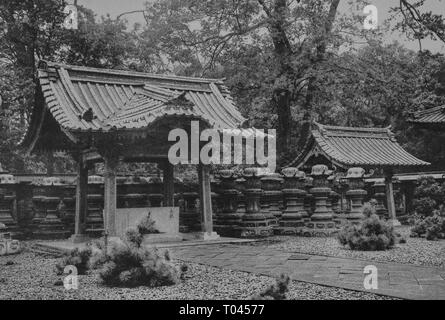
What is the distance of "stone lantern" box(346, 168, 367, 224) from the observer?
14.1m

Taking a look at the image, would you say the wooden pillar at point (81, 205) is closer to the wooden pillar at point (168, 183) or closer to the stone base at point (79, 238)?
the stone base at point (79, 238)

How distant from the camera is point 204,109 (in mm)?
12891

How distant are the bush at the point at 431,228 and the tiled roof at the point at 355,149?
356 centimetres

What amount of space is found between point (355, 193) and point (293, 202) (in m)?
1.78

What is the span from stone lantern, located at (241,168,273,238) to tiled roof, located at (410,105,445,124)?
233 inches

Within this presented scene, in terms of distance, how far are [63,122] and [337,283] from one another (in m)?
6.47

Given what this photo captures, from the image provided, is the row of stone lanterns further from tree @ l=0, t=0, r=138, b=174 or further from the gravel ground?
tree @ l=0, t=0, r=138, b=174

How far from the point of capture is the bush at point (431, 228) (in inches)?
481

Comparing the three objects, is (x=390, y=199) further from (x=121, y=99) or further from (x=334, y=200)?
(x=121, y=99)

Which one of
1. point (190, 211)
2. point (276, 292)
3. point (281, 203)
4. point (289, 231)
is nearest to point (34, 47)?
point (190, 211)

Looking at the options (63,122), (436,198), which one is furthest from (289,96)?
(63,122)

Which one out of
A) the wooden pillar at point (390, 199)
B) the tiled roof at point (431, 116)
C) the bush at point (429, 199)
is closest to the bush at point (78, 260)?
the bush at point (429, 199)

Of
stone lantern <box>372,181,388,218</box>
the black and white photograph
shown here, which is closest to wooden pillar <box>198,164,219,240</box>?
the black and white photograph

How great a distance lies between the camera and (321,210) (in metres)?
14.5
